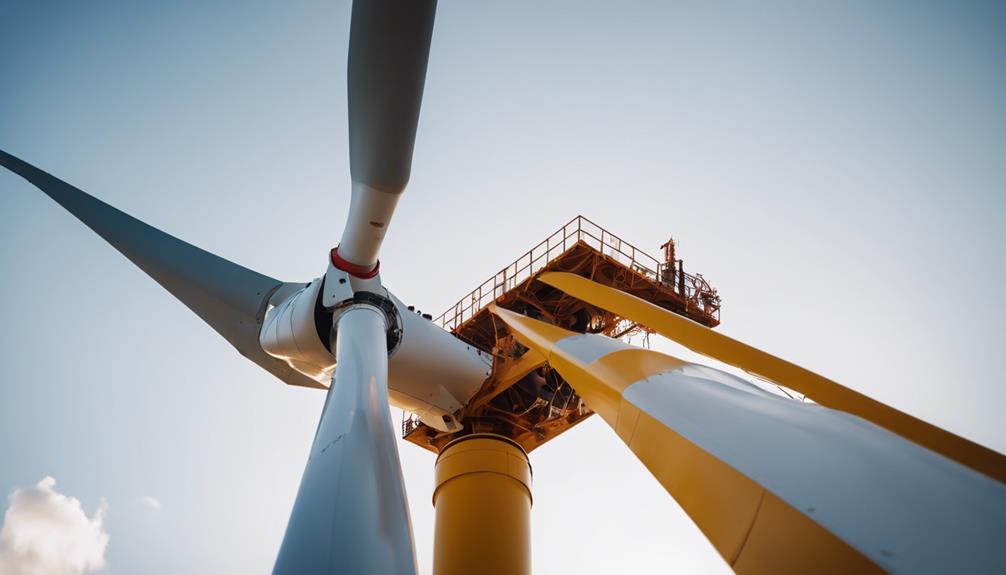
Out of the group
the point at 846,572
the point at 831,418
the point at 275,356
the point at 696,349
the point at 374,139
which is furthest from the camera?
the point at 275,356

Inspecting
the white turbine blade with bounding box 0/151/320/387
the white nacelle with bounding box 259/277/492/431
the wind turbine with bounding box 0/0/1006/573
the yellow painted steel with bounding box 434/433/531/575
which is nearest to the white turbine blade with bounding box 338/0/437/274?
the wind turbine with bounding box 0/0/1006/573

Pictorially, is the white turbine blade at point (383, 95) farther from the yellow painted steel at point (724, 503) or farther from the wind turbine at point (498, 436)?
the yellow painted steel at point (724, 503)

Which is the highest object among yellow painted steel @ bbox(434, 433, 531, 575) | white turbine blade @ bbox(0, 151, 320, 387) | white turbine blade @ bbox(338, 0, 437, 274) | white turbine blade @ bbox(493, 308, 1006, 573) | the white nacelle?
white turbine blade @ bbox(0, 151, 320, 387)

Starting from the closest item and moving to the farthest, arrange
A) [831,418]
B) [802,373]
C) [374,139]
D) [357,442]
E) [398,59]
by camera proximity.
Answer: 1. [831,418]
2. [802,373]
3. [357,442]
4. [398,59]
5. [374,139]

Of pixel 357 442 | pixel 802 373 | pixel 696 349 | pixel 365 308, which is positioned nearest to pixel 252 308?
pixel 365 308

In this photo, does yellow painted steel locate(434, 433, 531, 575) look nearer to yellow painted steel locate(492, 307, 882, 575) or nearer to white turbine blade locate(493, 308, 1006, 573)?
yellow painted steel locate(492, 307, 882, 575)

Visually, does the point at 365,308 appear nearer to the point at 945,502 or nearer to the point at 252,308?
the point at 252,308
